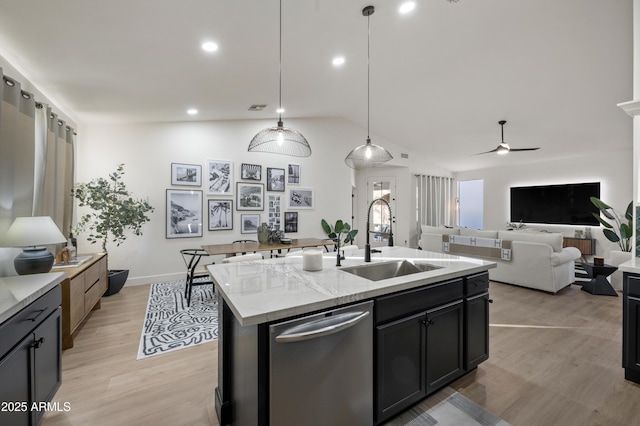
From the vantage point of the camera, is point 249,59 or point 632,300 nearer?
point 632,300

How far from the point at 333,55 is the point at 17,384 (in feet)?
13.1

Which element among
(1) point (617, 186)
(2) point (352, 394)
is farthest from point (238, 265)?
(1) point (617, 186)

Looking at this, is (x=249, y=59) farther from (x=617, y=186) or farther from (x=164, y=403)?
(x=617, y=186)

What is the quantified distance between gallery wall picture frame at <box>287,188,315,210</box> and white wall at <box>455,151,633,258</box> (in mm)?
5782

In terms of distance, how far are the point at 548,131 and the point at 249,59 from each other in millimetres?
6035

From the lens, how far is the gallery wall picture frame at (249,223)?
5562 mm

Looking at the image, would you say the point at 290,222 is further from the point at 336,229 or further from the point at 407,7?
the point at 407,7

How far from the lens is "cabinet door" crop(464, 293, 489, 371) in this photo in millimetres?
2113

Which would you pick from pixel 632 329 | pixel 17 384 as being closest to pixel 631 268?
pixel 632 329

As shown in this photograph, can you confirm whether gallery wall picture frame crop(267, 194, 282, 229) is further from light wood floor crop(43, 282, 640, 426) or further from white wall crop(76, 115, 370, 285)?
light wood floor crop(43, 282, 640, 426)

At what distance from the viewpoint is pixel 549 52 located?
147 inches

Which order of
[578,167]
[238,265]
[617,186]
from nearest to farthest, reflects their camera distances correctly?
[238,265] < [617,186] < [578,167]

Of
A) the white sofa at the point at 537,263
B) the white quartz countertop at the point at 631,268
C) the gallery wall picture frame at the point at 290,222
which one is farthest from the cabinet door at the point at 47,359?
the white sofa at the point at 537,263

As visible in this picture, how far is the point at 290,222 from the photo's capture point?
598cm
